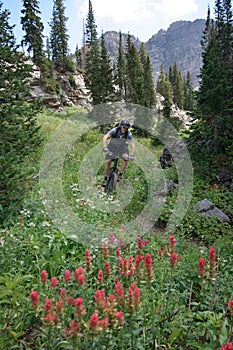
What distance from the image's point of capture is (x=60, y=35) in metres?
45.6

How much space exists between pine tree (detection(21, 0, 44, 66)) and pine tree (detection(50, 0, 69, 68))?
9.95 m

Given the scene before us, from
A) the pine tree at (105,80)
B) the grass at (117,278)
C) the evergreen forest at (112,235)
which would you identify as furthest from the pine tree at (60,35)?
the grass at (117,278)

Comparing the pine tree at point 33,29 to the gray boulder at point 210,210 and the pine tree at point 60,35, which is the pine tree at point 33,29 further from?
the gray boulder at point 210,210

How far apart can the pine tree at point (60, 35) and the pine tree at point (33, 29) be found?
995 cm

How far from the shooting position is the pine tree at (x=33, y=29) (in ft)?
108

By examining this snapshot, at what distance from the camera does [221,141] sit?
12.6 meters

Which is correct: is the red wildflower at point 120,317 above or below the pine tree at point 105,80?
below

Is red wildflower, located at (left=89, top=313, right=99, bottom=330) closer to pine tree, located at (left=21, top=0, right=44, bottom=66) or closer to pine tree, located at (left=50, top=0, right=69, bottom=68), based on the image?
pine tree, located at (left=21, top=0, right=44, bottom=66)

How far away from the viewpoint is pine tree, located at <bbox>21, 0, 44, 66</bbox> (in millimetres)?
33044

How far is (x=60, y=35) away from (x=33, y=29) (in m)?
12.8

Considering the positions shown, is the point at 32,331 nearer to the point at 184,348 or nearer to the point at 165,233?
the point at 184,348

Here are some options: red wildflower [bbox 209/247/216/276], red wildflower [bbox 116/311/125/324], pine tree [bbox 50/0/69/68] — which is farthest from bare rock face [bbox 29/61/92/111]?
red wildflower [bbox 116/311/125/324]

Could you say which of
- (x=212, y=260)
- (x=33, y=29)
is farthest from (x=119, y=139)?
(x=33, y=29)

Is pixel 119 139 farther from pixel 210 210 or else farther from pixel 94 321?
pixel 94 321
